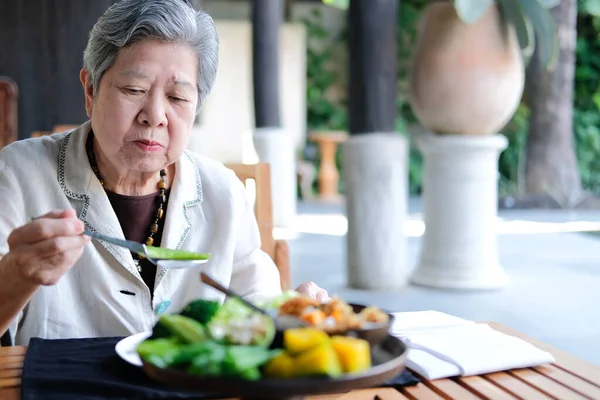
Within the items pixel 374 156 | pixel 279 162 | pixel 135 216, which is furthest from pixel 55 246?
pixel 279 162

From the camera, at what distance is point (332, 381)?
71 centimetres

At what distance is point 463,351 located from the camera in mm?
1098

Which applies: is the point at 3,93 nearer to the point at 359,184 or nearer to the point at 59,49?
the point at 59,49

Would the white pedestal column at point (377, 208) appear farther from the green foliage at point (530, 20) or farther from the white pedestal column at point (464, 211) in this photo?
the green foliage at point (530, 20)

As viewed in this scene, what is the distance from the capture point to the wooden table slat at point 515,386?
3.16 ft

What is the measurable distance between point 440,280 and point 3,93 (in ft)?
10.9

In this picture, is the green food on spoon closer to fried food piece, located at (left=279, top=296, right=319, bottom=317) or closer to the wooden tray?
fried food piece, located at (left=279, top=296, right=319, bottom=317)

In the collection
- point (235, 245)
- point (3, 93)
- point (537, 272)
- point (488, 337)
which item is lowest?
point (537, 272)

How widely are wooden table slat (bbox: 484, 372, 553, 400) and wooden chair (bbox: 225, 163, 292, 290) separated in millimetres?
967

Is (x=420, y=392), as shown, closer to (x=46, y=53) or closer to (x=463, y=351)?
(x=463, y=351)

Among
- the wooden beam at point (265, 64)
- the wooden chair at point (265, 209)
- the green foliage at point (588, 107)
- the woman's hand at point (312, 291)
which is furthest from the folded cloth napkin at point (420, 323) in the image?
the green foliage at point (588, 107)

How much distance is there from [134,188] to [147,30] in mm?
352

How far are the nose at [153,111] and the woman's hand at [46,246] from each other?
369mm

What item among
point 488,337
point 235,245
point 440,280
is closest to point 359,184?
point 440,280
